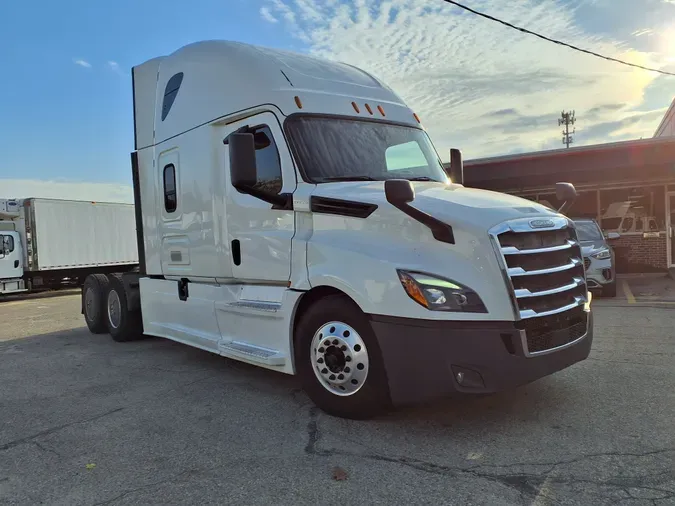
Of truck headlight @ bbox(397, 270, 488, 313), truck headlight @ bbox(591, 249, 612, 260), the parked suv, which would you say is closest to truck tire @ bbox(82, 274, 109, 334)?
truck headlight @ bbox(397, 270, 488, 313)

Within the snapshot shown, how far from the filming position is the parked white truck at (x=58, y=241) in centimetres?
1631

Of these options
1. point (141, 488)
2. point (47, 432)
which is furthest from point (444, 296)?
point (47, 432)

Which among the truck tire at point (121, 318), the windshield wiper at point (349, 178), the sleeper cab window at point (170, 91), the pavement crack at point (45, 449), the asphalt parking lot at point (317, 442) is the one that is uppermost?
the sleeper cab window at point (170, 91)

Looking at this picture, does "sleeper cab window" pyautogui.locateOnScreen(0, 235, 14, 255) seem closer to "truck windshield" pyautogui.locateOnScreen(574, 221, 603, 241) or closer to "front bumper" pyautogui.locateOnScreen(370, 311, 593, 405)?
"truck windshield" pyautogui.locateOnScreen(574, 221, 603, 241)

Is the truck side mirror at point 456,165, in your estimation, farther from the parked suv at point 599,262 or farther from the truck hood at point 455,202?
the parked suv at point 599,262

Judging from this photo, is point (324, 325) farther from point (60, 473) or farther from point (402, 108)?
point (402, 108)

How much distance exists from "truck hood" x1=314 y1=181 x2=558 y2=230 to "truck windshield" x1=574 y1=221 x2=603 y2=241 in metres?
7.91

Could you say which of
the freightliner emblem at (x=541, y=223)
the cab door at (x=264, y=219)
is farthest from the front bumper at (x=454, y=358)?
the cab door at (x=264, y=219)

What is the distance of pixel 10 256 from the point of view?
1611 centimetres

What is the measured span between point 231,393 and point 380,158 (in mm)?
2627

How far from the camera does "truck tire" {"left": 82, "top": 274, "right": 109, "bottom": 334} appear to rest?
8.39 metres

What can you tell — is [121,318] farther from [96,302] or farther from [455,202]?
[455,202]

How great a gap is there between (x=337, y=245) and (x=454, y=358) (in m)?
1.22

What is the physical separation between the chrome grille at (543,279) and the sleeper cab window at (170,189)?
3.94 m
